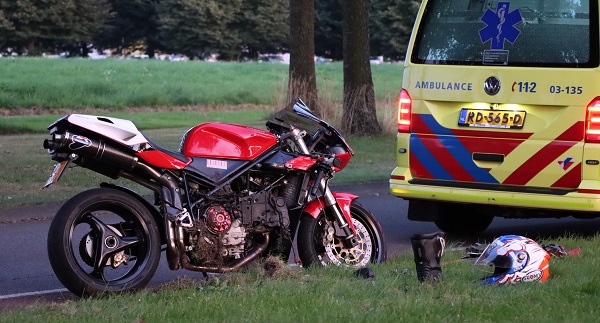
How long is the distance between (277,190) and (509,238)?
156 cm

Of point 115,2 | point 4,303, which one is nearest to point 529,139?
point 4,303

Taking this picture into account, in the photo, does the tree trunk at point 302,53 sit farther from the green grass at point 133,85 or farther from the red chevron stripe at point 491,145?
the red chevron stripe at point 491,145

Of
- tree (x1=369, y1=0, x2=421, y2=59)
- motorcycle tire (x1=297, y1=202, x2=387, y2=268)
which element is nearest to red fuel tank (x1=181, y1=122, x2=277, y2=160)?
motorcycle tire (x1=297, y1=202, x2=387, y2=268)

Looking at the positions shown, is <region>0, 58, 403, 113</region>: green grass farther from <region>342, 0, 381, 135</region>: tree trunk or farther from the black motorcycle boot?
the black motorcycle boot

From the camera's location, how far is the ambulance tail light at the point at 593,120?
8.81 metres

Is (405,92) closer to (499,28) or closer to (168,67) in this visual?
(499,28)

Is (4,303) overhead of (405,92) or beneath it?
beneath

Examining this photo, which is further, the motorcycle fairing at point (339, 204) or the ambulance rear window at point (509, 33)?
the ambulance rear window at point (509, 33)

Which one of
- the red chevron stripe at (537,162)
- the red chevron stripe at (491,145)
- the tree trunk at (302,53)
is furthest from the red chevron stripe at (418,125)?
the tree trunk at (302,53)

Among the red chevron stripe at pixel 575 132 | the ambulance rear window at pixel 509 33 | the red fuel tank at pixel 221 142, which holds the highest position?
the ambulance rear window at pixel 509 33

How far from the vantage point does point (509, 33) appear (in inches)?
370

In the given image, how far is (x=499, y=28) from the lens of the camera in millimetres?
9430

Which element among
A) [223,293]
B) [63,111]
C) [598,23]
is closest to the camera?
[223,293]

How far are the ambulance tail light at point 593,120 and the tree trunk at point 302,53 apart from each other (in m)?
11.8
